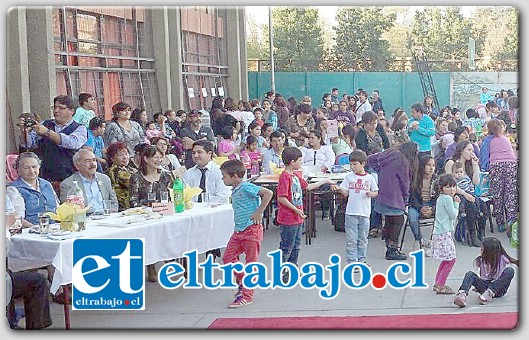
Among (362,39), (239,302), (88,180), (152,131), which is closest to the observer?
(239,302)

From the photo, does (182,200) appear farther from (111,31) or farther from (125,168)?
(111,31)

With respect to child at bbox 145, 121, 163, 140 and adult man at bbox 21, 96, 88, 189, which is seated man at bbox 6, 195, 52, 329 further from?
child at bbox 145, 121, 163, 140

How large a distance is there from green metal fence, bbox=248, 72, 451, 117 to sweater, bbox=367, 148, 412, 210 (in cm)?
28

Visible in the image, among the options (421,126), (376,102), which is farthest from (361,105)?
(421,126)

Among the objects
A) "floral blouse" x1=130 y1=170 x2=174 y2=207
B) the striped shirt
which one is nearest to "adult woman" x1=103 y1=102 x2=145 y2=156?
"floral blouse" x1=130 y1=170 x2=174 y2=207

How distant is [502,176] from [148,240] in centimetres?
171

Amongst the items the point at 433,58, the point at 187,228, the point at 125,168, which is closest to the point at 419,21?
the point at 433,58

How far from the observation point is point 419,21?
3.93m

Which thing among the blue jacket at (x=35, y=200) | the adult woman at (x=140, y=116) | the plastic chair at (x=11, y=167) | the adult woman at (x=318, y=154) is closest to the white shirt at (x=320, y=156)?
the adult woman at (x=318, y=154)

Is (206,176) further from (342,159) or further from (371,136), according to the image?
(371,136)

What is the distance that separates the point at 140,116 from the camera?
207 inches

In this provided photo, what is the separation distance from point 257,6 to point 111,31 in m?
1.10

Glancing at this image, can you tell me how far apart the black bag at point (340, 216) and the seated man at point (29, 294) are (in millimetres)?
1497

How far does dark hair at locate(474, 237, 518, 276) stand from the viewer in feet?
13.1
